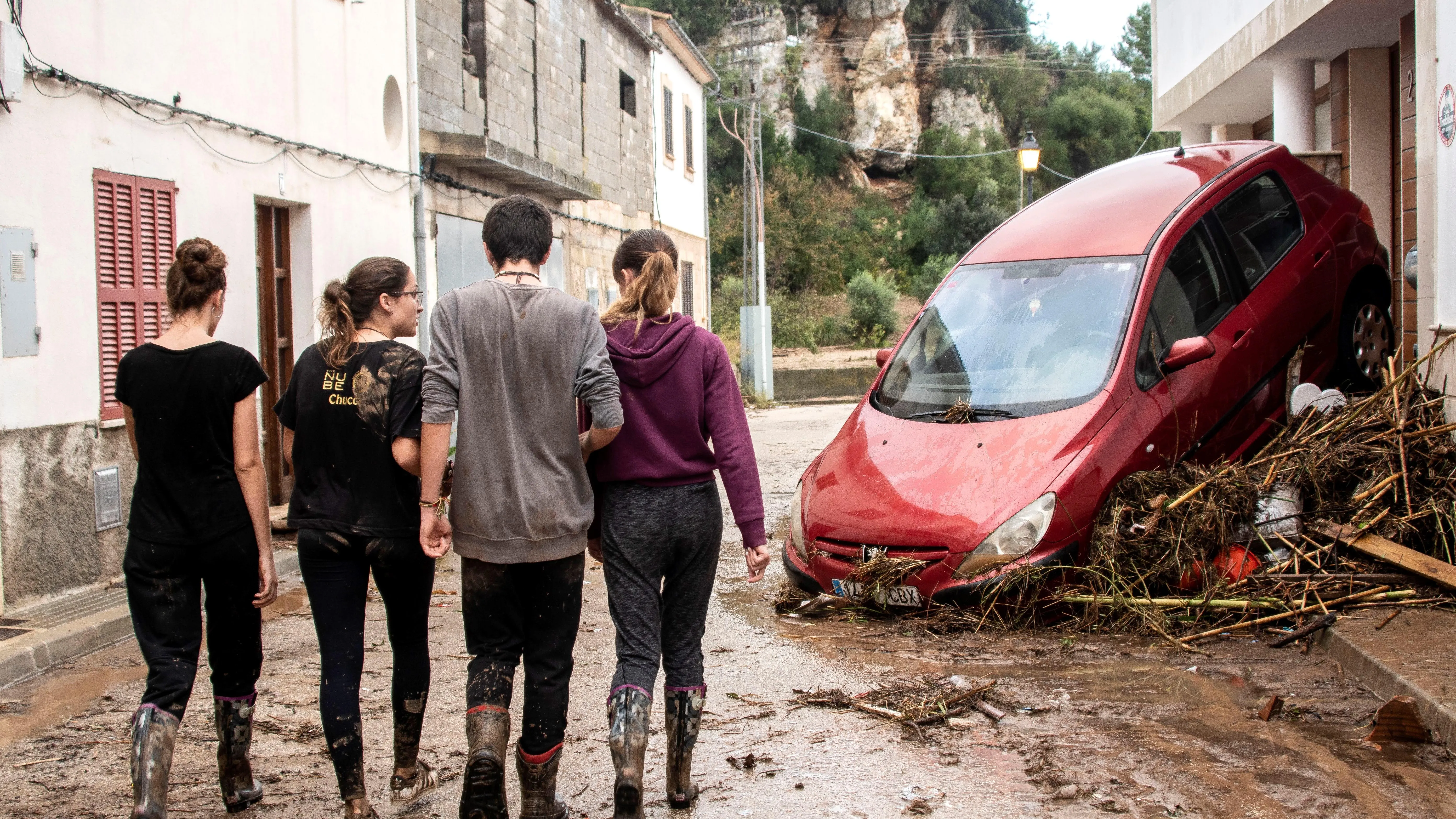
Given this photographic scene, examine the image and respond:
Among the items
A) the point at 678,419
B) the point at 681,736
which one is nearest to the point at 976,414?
the point at 678,419

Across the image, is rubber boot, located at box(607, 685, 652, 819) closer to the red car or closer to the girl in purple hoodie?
the girl in purple hoodie

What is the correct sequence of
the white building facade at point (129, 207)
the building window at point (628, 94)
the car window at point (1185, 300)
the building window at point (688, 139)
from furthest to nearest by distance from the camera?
the building window at point (688, 139), the building window at point (628, 94), the white building facade at point (129, 207), the car window at point (1185, 300)

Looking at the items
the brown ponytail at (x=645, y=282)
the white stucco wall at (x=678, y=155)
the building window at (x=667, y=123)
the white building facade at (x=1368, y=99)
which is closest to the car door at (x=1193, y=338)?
the white building facade at (x=1368, y=99)

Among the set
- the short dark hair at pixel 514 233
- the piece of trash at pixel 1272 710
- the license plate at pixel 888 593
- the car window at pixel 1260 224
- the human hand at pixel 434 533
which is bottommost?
the piece of trash at pixel 1272 710

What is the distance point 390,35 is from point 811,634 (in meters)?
8.33

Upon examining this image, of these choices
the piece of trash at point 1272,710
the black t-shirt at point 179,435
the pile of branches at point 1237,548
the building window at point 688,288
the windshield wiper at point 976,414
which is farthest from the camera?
the building window at point 688,288

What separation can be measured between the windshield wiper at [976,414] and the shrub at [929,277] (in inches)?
1511

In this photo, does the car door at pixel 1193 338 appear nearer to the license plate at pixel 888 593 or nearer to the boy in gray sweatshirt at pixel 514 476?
the license plate at pixel 888 593

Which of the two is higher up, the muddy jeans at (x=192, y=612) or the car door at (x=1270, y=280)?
the car door at (x=1270, y=280)

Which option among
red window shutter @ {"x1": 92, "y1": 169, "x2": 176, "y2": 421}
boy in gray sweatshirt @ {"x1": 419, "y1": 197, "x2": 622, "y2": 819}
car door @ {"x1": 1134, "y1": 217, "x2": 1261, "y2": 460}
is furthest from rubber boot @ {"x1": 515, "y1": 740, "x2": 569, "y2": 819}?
red window shutter @ {"x1": 92, "y1": 169, "x2": 176, "y2": 421}

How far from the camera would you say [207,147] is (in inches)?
354

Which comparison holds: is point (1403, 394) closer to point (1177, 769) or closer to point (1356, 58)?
point (1177, 769)

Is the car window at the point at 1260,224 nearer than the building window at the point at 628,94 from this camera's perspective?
Yes

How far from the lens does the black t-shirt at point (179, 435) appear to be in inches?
149
